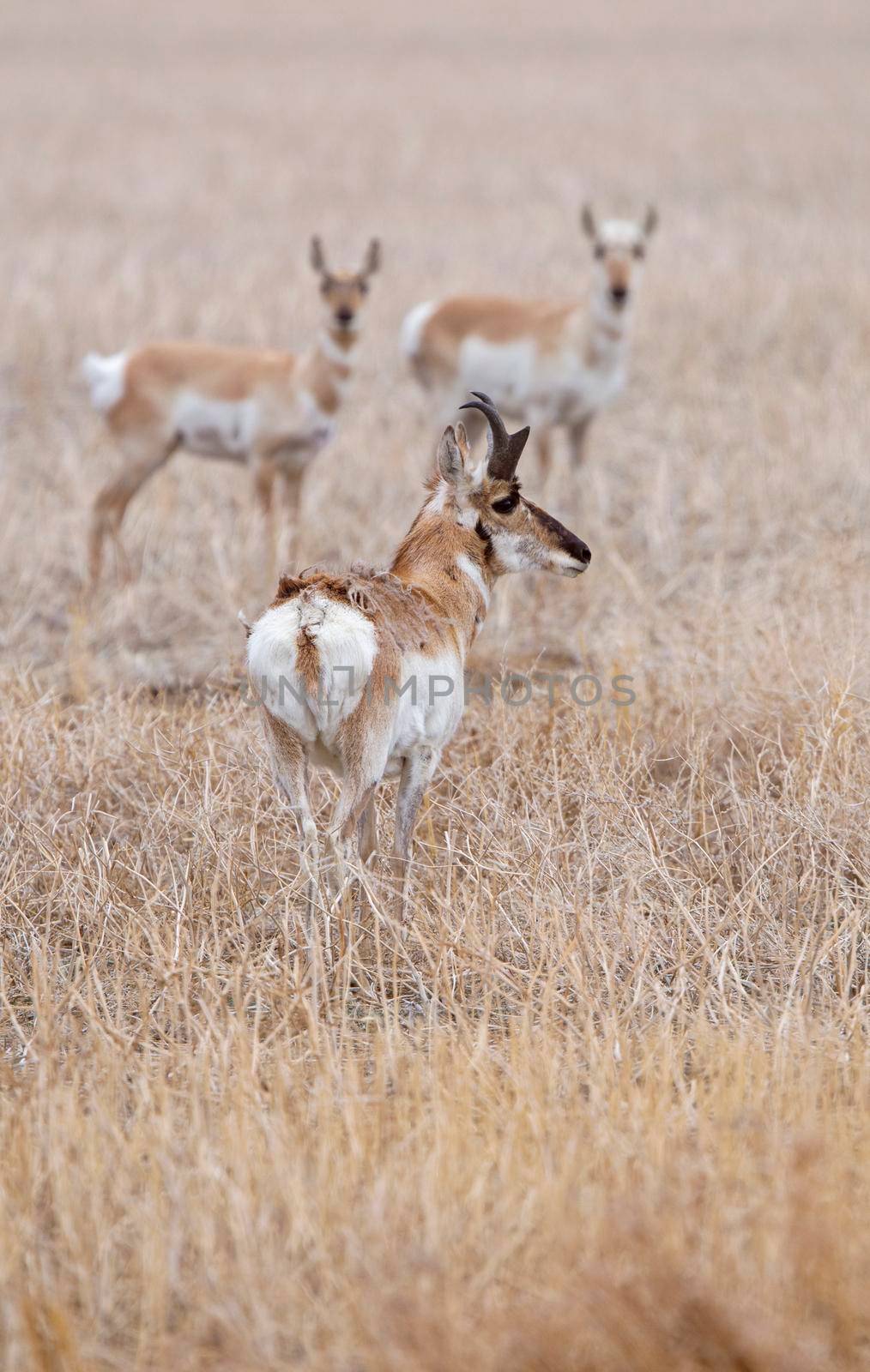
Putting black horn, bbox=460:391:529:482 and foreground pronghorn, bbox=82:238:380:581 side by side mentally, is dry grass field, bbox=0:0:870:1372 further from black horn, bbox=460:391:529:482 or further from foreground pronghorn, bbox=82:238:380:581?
black horn, bbox=460:391:529:482

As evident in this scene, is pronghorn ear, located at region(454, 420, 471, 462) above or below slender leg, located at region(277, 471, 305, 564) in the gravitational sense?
above

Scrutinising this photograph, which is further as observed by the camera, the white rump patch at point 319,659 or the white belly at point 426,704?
the white belly at point 426,704

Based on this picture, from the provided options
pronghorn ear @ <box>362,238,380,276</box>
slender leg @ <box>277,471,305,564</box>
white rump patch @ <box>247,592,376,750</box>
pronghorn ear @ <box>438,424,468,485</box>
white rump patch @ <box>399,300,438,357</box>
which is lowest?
slender leg @ <box>277,471,305,564</box>

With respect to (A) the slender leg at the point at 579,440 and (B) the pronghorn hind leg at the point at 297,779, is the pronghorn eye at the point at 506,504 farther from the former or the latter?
(A) the slender leg at the point at 579,440

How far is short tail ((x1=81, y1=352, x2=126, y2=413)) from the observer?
7.04 meters

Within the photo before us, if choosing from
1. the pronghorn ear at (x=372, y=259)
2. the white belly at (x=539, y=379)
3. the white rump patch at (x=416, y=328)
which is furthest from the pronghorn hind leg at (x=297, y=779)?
the white rump patch at (x=416, y=328)

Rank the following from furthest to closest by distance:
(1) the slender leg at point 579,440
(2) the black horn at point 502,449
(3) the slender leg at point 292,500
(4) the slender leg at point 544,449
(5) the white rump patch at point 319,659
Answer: (1) the slender leg at point 579,440 < (4) the slender leg at point 544,449 < (3) the slender leg at point 292,500 < (2) the black horn at point 502,449 < (5) the white rump patch at point 319,659

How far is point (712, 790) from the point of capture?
4.52 metres

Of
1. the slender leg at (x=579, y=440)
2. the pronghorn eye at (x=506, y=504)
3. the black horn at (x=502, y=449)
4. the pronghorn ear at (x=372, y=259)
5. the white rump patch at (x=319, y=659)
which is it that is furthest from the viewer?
the slender leg at (x=579, y=440)

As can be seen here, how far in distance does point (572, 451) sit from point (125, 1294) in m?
6.43

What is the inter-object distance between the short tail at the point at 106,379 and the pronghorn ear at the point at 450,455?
11.5ft

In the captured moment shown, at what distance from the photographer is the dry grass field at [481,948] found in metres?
2.35

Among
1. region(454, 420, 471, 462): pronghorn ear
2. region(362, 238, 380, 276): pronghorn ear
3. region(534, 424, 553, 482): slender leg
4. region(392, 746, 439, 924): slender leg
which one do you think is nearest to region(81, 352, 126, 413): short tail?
region(362, 238, 380, 276): pronghorn ear

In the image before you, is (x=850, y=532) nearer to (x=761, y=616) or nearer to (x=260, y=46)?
(x=761, y=616)
